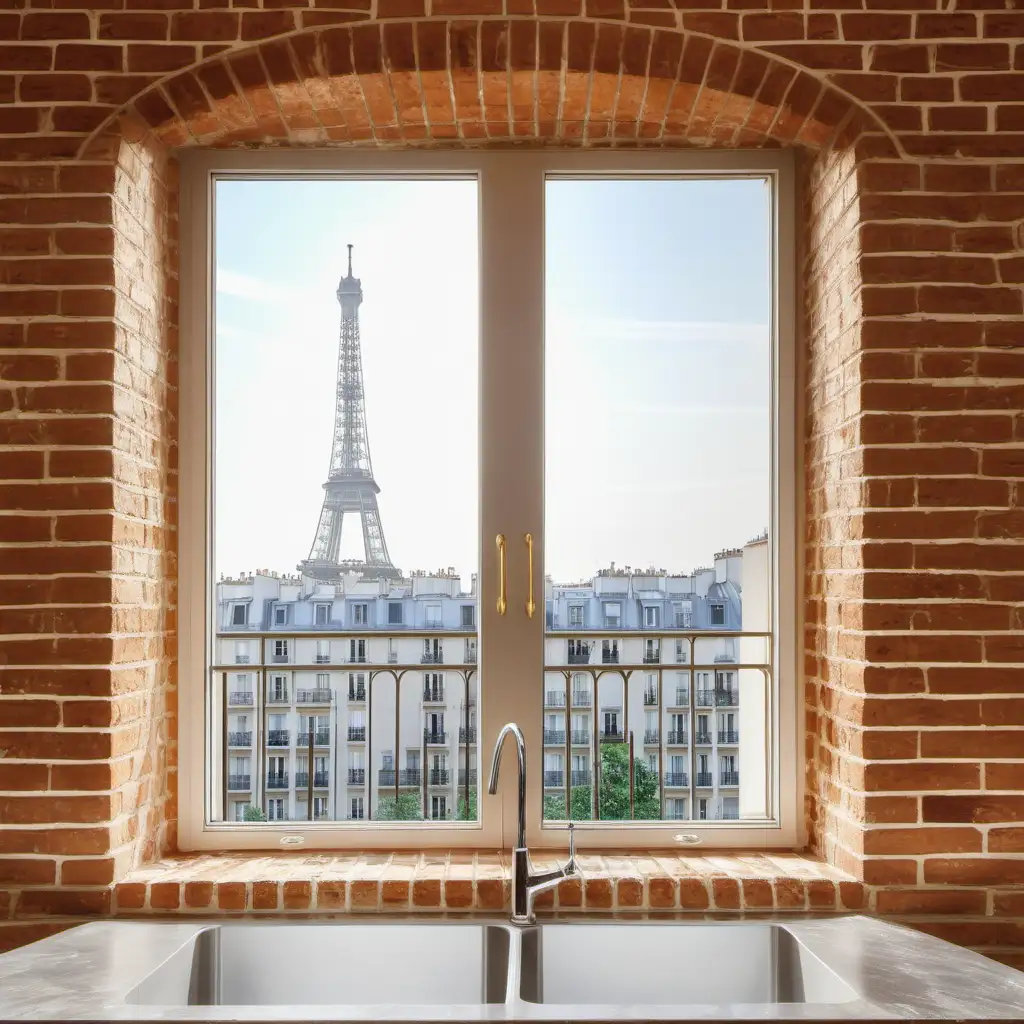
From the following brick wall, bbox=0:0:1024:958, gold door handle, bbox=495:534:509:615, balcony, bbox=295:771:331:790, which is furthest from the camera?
balcony, bbox=295:771:331:790

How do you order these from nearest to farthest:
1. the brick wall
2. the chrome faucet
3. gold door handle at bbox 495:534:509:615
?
1. the chrome faucet
2. the brick wall
3. gold door handle at bbox 495:534:509:615

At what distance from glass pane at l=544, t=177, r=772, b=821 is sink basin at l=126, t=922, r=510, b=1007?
0.51 m

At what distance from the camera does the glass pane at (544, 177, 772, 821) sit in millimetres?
2416

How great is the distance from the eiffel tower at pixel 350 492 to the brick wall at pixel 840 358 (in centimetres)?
45

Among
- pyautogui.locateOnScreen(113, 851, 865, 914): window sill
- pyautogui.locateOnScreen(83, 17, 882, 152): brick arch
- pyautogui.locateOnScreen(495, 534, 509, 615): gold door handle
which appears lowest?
pyautogui.locateOnScreen(113, 851, 865, 914): window sill

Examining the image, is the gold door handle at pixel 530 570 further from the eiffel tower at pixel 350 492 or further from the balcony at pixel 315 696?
the balcony at pixel 315 696

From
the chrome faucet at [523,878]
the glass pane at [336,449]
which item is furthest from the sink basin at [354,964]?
the glass pane at [336,449]

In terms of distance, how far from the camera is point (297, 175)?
2441 mm

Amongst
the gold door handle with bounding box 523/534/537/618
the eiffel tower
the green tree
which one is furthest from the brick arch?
the green tree

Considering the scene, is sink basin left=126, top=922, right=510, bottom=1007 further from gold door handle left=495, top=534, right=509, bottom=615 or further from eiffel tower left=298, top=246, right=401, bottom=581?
eiffel tower left=298, top=246, right=401, bottom=581

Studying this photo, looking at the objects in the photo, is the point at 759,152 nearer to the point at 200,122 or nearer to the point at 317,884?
the point at 200,122

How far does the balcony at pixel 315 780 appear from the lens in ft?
8.11

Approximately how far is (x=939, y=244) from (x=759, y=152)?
56 centimetres

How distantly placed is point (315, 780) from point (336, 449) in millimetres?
874
